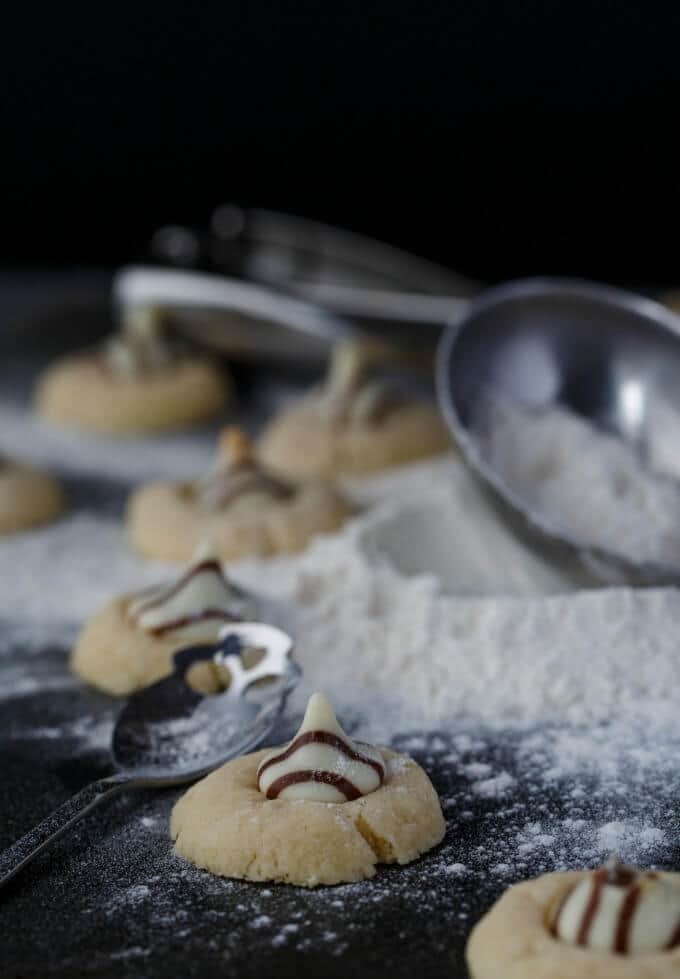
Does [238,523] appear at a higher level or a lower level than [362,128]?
lower

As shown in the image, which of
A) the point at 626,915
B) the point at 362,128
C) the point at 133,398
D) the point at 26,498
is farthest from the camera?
the point at 362,128

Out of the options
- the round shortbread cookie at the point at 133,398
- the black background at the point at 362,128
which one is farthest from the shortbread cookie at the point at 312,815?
the black background at the point at 362,128

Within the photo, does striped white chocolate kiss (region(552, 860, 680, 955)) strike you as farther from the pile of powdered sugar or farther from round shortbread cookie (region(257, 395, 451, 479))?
round shortbread cookie (region(257, 395, 451, 479))

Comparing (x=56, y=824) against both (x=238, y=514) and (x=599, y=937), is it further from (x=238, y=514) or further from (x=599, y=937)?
(x=238, y=514)

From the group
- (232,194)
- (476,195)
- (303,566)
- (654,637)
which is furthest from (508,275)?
(654,637)

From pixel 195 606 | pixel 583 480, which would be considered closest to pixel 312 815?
pixel 195 606

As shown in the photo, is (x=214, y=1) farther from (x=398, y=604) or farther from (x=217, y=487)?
(x=398, y=604)
